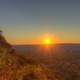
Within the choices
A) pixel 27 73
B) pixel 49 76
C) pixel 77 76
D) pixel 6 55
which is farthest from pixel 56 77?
pixel 77 76

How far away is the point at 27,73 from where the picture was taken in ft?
38.3

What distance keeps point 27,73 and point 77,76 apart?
5.00 meters

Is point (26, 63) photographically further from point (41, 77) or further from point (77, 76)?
point (77, 76)

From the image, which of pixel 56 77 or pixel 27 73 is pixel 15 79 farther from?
pixel 56 77

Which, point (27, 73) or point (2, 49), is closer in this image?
point (27, 73)

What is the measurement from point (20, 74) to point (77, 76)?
5201 mm

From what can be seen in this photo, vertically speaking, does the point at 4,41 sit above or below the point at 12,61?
above

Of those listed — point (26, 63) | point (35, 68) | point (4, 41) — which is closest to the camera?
point (35, 68)

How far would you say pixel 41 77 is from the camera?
1174cm

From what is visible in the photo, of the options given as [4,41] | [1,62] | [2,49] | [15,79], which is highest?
[4,41]

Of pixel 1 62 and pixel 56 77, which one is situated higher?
pixel 1 62

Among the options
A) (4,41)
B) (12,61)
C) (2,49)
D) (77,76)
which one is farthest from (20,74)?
(77,76)

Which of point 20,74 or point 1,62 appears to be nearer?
point 20,74

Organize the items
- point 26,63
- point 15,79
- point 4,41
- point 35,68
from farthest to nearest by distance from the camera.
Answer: point 4,41 → point 26,63 → point 35,68 → point 15,79
